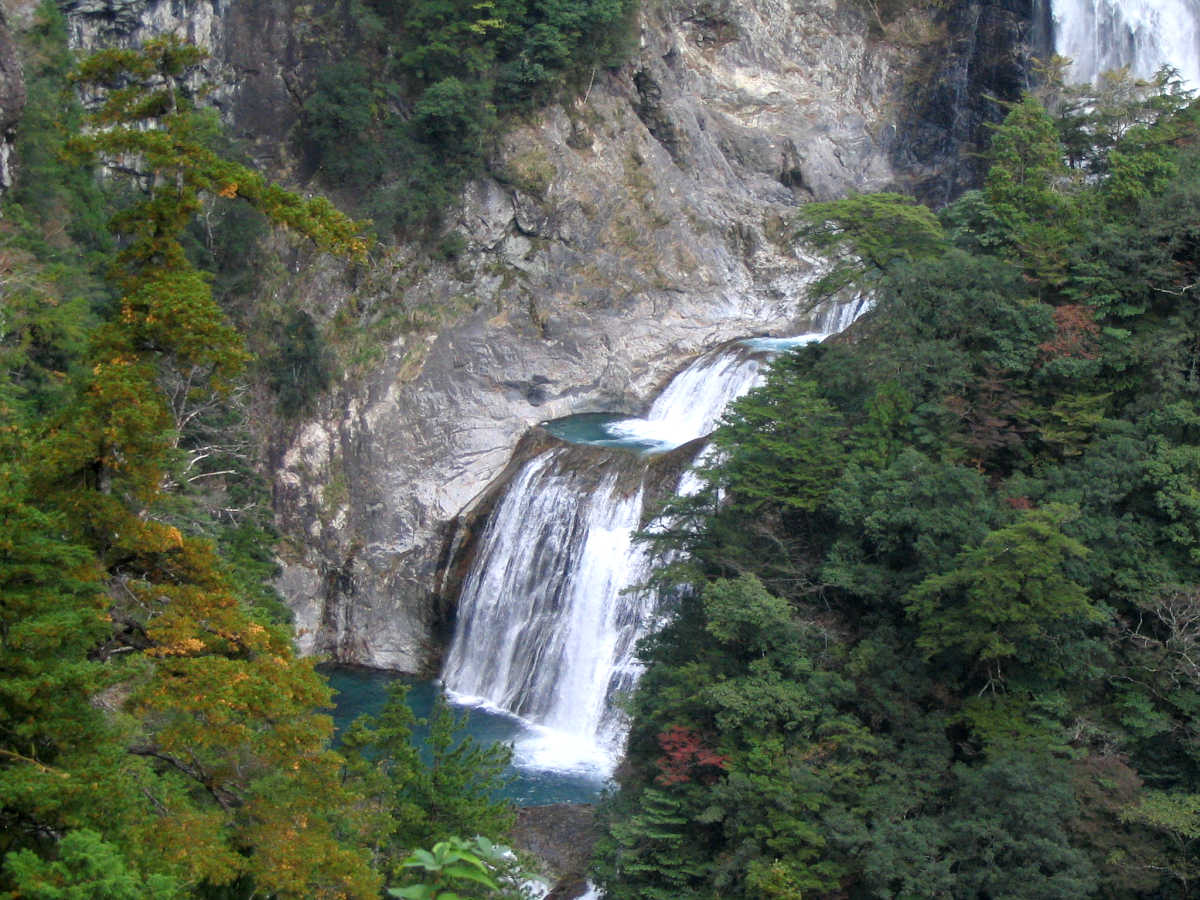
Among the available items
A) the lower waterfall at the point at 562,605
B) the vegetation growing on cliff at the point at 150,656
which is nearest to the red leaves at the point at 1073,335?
the lower waterfall at the point at 562,605

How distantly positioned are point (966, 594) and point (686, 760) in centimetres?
417

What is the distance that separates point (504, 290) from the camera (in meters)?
30.7

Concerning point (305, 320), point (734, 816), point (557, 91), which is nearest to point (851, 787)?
point (734, 816)

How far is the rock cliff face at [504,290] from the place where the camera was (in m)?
27.2

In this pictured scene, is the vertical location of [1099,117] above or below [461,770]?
above

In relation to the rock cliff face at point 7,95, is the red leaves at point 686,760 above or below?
below

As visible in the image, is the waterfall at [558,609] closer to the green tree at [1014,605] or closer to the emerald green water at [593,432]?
the emerald green water at [593,432]

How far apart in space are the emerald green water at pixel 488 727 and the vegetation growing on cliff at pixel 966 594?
306 cm

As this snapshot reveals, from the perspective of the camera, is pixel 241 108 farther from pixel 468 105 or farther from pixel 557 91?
pixel 557 91

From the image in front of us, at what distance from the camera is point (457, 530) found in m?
27.0

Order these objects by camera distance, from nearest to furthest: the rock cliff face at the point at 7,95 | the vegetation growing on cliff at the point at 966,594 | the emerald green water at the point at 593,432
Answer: the vegetation growing on cliff at the point at 966,594 → the rock cliff face at the point at 7,95 → the emerald green water at the point at 593,432

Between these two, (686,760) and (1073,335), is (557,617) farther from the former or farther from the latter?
(1073,335)

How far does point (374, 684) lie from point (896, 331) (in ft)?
47.4

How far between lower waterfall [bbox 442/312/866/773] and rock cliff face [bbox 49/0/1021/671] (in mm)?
1937
